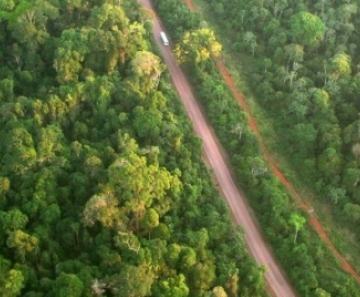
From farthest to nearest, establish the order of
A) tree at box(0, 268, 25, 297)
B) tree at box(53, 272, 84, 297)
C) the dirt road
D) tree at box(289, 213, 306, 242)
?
tree at box(289, 213, 306, 242) < the dirt road < tree at box(0, 268, 25, 297) < tree at box(53, 272, 84, 297)

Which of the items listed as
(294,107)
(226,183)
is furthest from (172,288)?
(294,107)

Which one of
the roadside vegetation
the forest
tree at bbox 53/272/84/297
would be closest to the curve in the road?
the roadside vegetation

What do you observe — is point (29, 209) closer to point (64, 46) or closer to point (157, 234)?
point (157, 234)

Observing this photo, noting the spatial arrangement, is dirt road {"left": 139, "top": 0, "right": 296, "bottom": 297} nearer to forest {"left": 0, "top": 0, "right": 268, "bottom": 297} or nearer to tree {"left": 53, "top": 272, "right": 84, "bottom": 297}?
forest {"left": 0, "top": 0, "right": 268, "bottom": 297}

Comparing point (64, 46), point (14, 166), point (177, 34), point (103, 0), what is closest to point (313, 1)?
point (177, 34)

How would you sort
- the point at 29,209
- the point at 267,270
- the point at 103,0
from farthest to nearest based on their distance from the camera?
the point at 103,0, the point at 267,270, the point at 29,209

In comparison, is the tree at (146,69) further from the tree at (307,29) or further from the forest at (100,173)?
the tree at (307,29)
